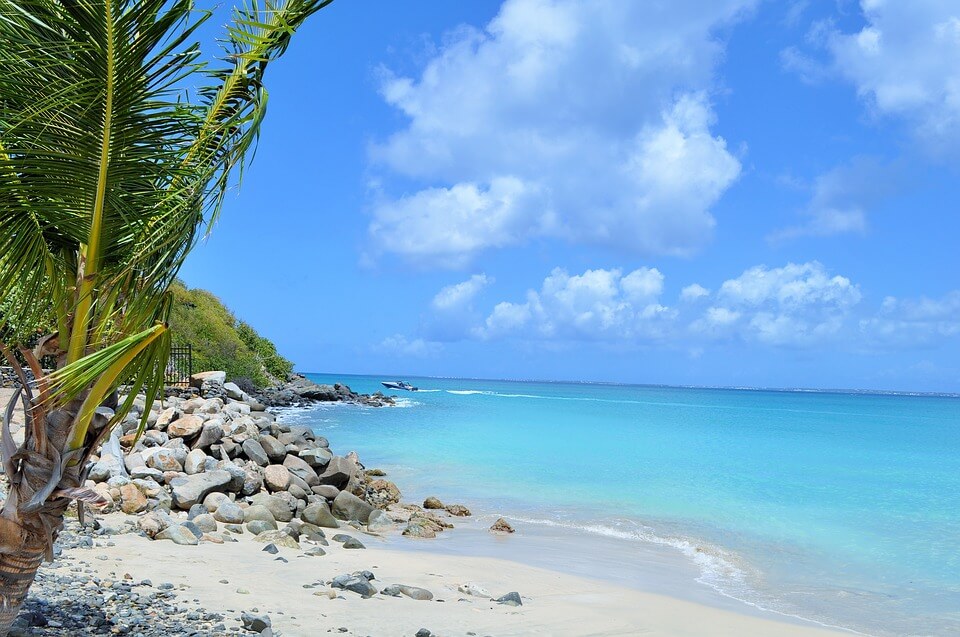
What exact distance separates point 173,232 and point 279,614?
3711mm

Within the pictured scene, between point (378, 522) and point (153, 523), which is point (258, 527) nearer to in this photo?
point (153, 523)

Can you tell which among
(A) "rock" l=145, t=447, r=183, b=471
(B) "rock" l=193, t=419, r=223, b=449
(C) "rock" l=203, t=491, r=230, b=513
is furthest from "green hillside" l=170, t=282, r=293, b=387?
(C) "rock" l=203, t=491, r=230, b=513

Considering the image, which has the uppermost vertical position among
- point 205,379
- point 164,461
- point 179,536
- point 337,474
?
point 205,379

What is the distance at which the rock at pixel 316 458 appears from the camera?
1427cm

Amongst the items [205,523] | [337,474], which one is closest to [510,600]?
[205,523]

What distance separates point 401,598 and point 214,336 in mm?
38034

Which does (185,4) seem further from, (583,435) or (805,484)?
(583,435)

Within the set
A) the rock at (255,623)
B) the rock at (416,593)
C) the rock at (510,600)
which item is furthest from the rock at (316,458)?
the rock at (255,623)

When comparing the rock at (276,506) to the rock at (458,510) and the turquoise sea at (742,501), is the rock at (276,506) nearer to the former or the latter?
the rock at (458,510)

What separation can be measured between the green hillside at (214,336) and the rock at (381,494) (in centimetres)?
2316

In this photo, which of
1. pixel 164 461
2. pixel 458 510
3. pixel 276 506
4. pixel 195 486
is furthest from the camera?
pixel 458 510

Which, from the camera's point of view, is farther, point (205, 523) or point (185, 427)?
point (185, 427)

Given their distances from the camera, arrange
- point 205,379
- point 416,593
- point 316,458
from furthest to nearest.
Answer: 1. point 205,379
2. point 316,458
3. point 416,593

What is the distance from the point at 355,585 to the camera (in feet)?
24.1
